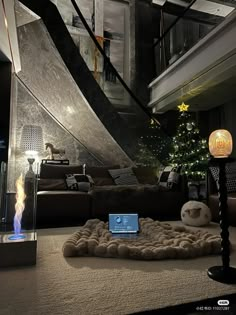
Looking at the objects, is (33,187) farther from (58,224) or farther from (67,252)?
(58,224)

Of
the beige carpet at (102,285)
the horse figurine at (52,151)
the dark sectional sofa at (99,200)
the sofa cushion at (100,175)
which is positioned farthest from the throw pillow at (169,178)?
the horse figurine at (52,151)

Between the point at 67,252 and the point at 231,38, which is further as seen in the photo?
the point at 231,38

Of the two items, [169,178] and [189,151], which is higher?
[189,151]

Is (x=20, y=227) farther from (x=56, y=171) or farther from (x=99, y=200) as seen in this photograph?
(x=56, y=171)

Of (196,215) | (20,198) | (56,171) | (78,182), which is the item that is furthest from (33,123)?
(196,215)

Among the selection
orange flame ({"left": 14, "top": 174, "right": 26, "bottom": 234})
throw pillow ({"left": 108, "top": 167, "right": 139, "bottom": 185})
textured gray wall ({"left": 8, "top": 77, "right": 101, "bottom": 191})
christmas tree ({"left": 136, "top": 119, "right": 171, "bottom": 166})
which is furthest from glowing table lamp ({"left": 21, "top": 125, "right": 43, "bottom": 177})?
orange flame ({"left": 14, "top": 174, "right": 26, "bottom": 234})

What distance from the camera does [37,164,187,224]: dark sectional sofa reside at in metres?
2.63

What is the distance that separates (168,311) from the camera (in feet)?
2.98

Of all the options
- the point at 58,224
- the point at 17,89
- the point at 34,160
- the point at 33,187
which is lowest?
the point at 58,224

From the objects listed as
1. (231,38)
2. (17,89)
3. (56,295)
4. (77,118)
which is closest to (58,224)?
(56,295)

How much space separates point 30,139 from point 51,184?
1379mm

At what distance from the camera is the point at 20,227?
1.66 metres

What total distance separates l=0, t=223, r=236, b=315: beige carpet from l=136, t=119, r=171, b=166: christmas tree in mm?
3329

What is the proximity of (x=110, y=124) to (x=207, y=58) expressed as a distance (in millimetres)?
1962
